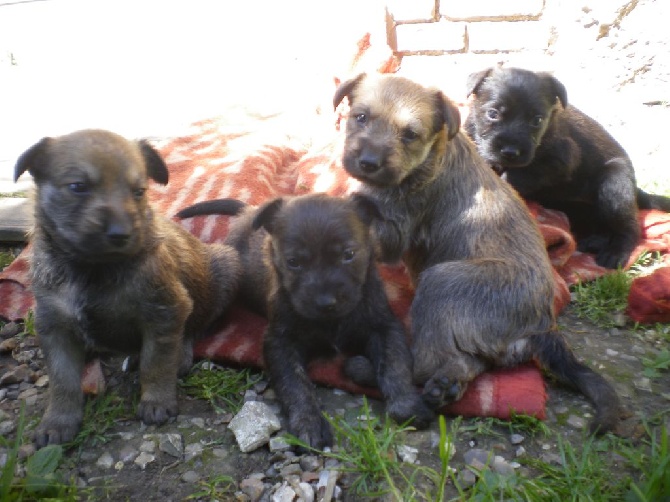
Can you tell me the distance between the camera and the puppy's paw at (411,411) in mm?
3479

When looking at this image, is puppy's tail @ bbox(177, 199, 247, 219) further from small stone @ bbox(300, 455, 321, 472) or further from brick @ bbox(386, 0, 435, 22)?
brick @ bbox(386, 0, 435, 22)

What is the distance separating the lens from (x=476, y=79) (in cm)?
528

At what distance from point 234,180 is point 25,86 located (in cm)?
449

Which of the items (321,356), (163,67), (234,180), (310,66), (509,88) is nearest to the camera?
(321,356)

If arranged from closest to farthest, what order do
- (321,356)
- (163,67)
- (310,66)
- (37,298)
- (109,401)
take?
(37,298) → (109,401) → (321,356) → (310,66) → (163,67)

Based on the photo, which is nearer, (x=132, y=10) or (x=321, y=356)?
(x=321, y=356)

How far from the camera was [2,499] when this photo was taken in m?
2.74

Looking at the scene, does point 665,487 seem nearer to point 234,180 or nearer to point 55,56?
point 234,180

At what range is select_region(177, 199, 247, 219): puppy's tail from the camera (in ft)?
16.3

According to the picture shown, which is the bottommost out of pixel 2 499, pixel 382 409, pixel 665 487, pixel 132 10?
pixel 382 409

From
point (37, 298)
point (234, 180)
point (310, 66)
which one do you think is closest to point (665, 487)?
point (37, 298)

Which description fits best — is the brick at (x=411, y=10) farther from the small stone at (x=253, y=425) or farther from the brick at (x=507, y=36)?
the small stone at (x=253, y=425)

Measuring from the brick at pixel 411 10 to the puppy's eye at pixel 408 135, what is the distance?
13.1 ft

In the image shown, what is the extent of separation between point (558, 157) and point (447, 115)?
5.44ft
